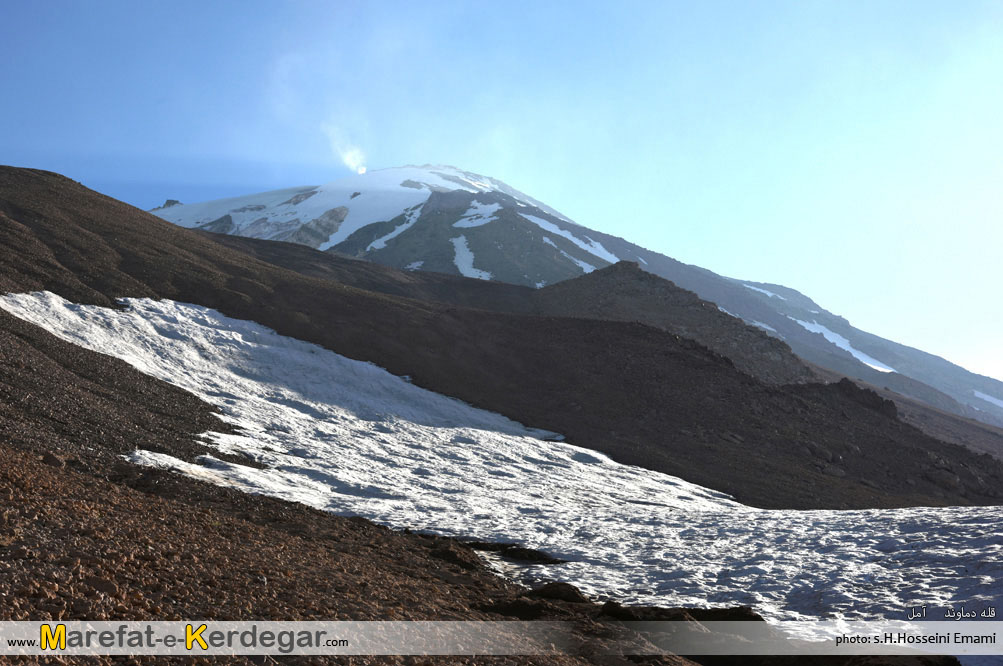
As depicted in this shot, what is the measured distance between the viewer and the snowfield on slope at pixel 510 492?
12.7 meters

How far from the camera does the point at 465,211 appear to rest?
108m

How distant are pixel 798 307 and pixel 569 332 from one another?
103 metres

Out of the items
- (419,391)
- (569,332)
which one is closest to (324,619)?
(419,391)

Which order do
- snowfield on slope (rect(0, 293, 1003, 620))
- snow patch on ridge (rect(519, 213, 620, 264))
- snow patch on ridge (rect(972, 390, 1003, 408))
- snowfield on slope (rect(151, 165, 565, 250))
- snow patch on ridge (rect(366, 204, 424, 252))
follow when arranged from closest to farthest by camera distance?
snowfield on slope (rect(0, 293, 1003, 620)) → snow patch on ridge (rect(519, 213, 620, 264)) → snow patch on ridge (rect(366, 204, 424, 252)) → snow patch on ridge (rect(972, 390, 1003, 408)) → snowfield on slope (rect(151, 165, 565, 250))

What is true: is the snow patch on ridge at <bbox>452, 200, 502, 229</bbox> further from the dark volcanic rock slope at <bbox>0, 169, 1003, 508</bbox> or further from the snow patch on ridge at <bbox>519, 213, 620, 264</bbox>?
the dark volcanic rock slope at <bbox>0, 169, 1003, 508</bbox>

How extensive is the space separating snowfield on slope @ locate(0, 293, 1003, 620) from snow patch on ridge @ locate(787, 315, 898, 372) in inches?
3536

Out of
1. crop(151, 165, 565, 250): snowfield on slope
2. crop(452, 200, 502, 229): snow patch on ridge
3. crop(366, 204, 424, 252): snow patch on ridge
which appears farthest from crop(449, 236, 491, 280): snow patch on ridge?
crop(366, 204, 424, 252): snow patch on ridge

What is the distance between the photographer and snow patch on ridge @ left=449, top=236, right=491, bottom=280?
81750mm

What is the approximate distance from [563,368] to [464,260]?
5065cm

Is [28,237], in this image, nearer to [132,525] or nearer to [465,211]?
[132,525]

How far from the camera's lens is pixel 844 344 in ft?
363

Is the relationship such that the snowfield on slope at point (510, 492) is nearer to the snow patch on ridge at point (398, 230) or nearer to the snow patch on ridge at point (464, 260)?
the snow patch on ridge at point (464, 260)

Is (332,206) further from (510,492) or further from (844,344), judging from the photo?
(510,492)

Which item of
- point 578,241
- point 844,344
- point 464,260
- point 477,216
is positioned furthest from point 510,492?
point 844,344
